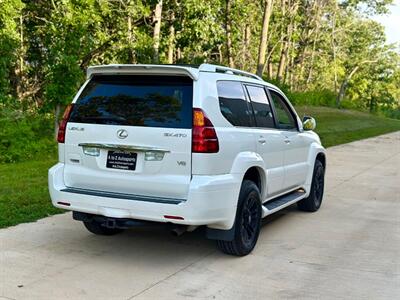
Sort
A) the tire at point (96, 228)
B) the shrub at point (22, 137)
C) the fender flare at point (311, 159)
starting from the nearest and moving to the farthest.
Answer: the tire at point (96, 228) < the fender flare at point (311, 159) < the shrub at point (22, 137)

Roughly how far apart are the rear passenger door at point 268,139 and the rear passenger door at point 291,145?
19 cm

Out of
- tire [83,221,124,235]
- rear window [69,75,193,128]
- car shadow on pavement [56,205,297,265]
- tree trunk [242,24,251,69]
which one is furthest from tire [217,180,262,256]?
tree trunk [242,24,251,69]

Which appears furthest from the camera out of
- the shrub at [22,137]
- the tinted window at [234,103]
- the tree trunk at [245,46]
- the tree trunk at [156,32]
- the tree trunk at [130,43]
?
the tree trunk at [245,46]

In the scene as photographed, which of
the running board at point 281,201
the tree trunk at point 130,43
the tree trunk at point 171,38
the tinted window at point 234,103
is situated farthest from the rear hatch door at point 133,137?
the tree trunk at point 171,38

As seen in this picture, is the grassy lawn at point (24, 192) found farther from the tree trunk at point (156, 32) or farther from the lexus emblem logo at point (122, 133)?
the tree trunk at point (156, 32)

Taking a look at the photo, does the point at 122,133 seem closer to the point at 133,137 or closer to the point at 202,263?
the point at 133,137

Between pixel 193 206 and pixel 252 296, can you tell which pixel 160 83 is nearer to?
pixel 193 206

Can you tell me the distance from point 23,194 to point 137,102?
3419mm

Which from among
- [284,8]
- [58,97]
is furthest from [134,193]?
[284,8]

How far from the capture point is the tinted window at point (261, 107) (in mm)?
5758

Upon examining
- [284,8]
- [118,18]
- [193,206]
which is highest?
[284,8]

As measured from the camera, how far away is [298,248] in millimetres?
5730

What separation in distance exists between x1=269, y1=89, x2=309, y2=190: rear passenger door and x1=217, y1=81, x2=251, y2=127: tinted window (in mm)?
961

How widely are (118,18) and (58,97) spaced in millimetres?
7367
